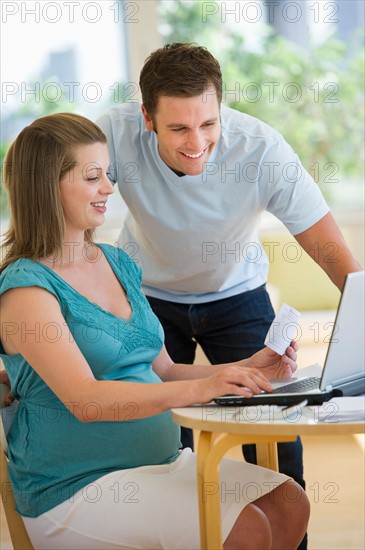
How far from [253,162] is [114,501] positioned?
1.01m

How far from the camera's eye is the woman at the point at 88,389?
1593 millimetres

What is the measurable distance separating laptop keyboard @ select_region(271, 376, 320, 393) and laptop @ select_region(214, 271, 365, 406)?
0.01 metres

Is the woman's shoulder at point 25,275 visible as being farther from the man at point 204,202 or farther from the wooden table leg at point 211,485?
the man at point 204,202

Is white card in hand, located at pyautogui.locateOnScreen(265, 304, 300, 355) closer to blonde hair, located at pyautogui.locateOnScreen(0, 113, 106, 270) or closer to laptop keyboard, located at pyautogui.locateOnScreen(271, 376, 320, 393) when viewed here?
laptop keyboard, located at pyautogui.locateOnScreen(271, 376, 320, 393)

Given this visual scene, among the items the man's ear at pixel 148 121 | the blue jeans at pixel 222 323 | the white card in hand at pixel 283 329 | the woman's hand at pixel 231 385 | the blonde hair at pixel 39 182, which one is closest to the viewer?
the woman's hand at pixel 231 385

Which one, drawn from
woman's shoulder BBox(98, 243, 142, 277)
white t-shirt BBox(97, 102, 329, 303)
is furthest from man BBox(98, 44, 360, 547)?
woman's shoulder BBox(98, 243, 142, 277)

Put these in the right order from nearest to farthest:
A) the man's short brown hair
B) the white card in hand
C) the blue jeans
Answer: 1. the white card in hand
2. the man's short brown hair
3. the blue jeans

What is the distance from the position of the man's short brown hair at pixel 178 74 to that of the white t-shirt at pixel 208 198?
0.60 feet

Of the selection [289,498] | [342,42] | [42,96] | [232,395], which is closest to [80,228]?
[232,395]

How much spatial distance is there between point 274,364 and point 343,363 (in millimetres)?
267

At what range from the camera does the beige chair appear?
69.1 inches

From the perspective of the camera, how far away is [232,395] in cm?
159

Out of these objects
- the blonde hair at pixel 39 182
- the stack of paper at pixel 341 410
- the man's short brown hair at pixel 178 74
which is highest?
the man's short brown hair at pixel 178 74

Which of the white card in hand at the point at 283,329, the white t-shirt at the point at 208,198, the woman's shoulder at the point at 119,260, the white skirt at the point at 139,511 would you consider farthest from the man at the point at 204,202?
the white skirt at the point at 139,511
